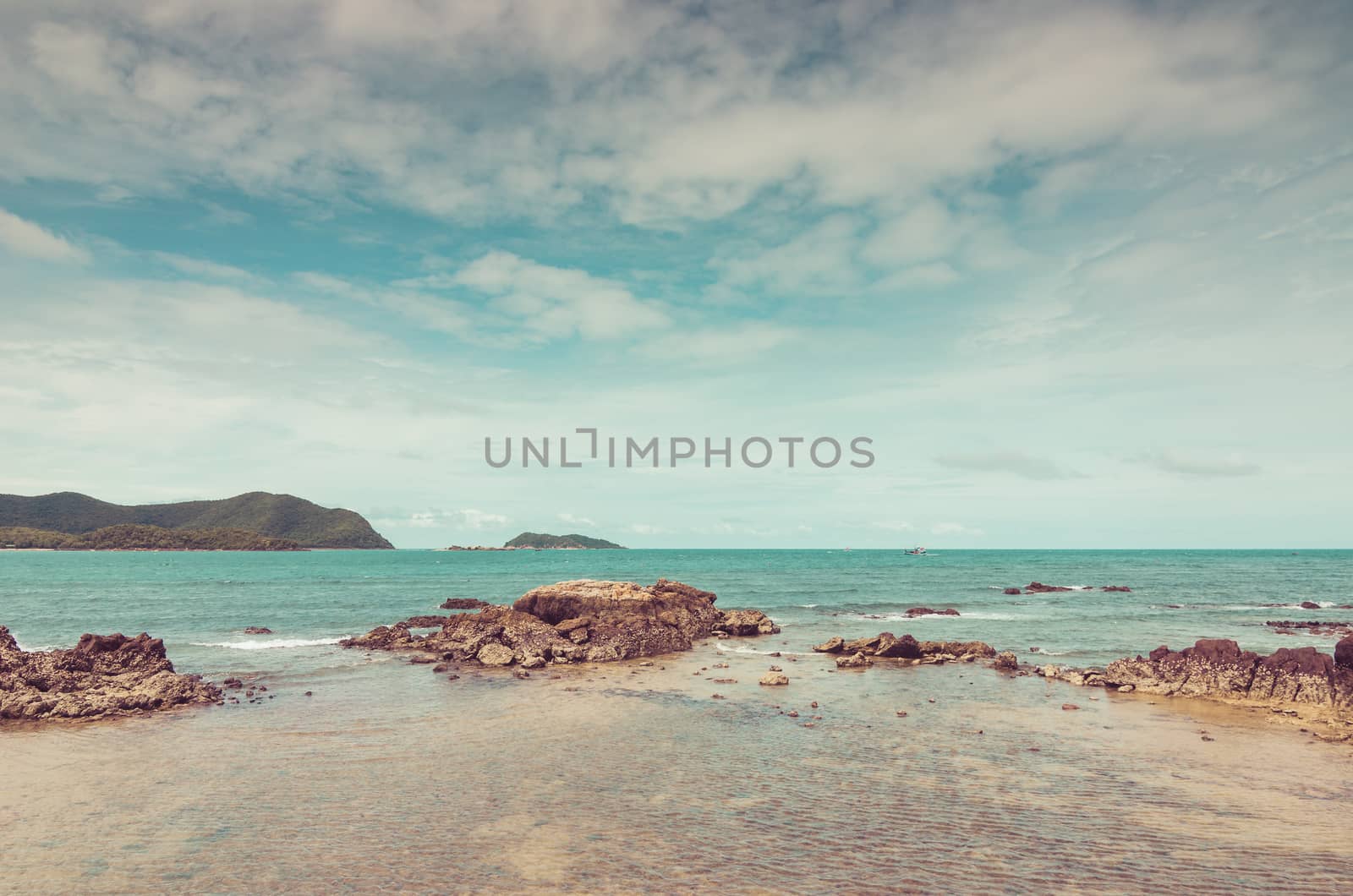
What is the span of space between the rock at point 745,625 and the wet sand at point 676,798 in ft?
69.9

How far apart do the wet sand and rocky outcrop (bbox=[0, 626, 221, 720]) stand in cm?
217

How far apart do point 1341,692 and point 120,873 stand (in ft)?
119

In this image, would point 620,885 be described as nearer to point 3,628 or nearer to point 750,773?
point 750,773

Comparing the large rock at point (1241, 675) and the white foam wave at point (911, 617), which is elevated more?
the large rock at point (1241, 675)

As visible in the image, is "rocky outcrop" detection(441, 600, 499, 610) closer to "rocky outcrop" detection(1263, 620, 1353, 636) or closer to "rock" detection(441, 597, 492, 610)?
"rock" detection(441, 597, 492, 610)

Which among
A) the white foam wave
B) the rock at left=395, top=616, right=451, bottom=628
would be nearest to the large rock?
the white foam wave

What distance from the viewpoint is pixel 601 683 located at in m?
30.3

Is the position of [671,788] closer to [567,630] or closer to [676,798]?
[676,798]

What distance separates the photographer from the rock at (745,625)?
156 feet

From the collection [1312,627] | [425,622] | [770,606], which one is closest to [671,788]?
[425,622]

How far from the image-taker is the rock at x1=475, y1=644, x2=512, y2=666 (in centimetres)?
3519

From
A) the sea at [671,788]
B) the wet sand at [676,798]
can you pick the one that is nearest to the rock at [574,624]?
the sea at [671,788]

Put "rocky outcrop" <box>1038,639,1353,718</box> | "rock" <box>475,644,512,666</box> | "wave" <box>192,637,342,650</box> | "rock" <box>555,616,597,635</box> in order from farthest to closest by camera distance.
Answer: "wave" <box>192,637,342,650</box>
"rock" <box>555,616,597,635</box>
"rock" <box>475,644,512,666</box>
"rocky outcrop" <box>1038,639,1353,718</box>

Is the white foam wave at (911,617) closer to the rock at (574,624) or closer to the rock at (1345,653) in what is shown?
the rock at (574,624)
